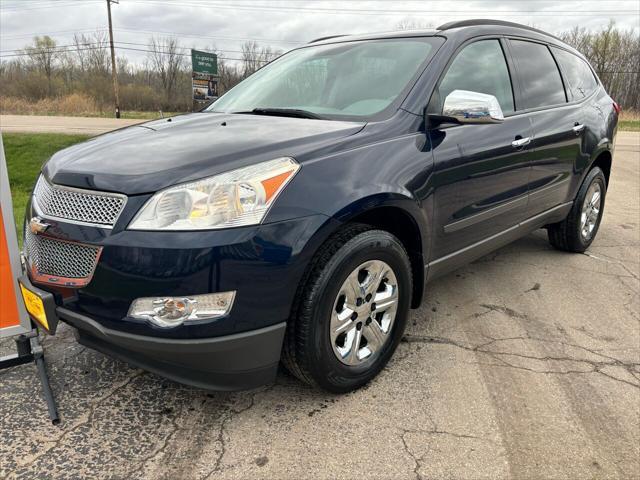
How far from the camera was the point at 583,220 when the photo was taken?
15.6 ft

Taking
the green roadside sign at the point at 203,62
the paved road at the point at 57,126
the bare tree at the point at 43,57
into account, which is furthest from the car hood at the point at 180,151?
the bare tree at the point at 43,57

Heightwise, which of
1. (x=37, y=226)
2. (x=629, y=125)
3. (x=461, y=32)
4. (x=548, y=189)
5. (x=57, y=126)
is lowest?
(x=629, y=125)

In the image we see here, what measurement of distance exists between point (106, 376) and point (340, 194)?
1.59m

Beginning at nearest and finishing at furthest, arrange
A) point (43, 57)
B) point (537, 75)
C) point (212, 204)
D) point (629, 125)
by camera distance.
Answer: point (212, 204)
point (537, 75)
point (629, 125)
point (43, 57)

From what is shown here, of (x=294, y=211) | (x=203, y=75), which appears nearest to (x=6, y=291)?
(x=294, y=211)

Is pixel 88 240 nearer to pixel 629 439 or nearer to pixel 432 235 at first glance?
pixel 432 235

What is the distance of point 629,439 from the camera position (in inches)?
88.9

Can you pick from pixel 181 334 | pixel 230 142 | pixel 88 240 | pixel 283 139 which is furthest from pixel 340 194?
pixel 88 240

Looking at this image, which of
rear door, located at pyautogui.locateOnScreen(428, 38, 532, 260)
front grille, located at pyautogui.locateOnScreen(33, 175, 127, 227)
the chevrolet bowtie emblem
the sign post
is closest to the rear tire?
rear door, located at pyautogui.locateOnScreen(428, 38, 532, 260)

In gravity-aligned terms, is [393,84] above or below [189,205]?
above

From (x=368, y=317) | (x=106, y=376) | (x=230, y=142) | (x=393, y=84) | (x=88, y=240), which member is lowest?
(x=106, y=376)

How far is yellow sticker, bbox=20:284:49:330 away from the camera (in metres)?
2.19

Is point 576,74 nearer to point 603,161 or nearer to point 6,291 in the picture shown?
point 603,161

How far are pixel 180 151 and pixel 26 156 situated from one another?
31.9ft
